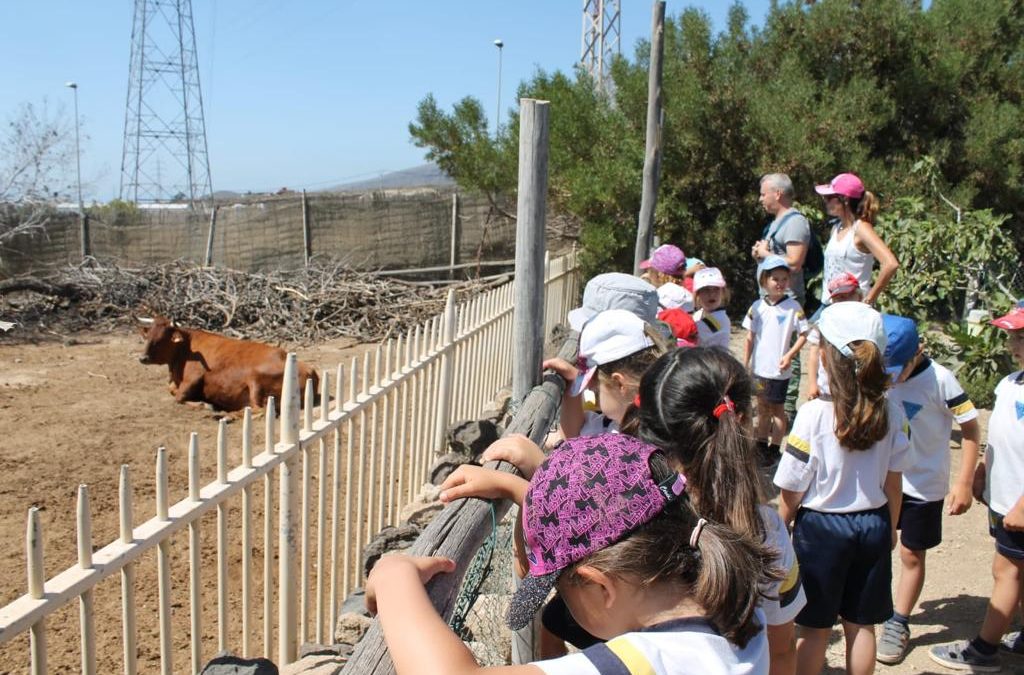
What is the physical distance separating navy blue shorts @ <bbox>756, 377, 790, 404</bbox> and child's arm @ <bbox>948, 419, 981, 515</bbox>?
1981 mm

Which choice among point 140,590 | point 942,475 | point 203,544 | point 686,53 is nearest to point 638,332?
point 942,475

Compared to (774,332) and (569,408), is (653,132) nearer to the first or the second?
(774,332)

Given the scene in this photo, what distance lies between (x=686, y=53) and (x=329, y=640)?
10.7 m

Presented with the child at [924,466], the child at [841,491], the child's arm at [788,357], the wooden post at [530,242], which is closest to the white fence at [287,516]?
the wooden post at [530,242]

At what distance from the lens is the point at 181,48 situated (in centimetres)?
3488

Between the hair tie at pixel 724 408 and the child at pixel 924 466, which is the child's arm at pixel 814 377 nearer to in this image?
the child at pixel 924 466

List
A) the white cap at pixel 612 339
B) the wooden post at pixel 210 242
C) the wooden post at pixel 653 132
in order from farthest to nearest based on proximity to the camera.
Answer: the wooden post at pixel 210 242, the wooden post at pixel 653 132, the white cap at pixel 612 339

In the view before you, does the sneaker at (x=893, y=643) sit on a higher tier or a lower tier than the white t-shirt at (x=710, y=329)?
lower

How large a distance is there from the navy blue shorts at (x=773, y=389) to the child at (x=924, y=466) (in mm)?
1897

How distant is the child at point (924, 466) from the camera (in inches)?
148

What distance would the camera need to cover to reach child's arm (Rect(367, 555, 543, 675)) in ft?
4.39

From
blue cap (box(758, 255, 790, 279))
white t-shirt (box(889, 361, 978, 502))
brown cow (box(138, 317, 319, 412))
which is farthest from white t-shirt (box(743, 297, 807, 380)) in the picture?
brown cow (box(138, 317, 319, 412))

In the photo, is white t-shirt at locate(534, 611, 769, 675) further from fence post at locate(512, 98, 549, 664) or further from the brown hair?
fence post at locate(512, 98, 549, 664)

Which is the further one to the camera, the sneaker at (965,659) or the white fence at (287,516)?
the sneaker at (965,659)
